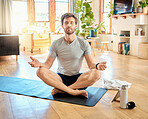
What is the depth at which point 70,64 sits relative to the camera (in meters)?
2.54

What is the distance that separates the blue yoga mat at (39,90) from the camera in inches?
93.6

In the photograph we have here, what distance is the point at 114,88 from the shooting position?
2875 millimetres

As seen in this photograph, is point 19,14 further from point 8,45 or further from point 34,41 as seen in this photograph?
point 8,45

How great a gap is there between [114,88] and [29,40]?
15.4 feet

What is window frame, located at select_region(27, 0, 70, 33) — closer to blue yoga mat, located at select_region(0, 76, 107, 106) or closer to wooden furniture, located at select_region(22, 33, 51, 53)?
wooden furniture, located at select_region(22, 33, 51, 53)

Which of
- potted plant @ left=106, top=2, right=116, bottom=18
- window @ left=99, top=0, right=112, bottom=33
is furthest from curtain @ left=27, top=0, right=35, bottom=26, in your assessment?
potted plant @ left=106, top=2, right=116, bottom=18

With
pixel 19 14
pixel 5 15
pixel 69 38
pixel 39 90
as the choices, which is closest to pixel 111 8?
pixel 19 14

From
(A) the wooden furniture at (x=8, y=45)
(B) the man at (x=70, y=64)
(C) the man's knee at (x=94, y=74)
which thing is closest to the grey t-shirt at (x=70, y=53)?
(B) the man at (x=70, y=64)

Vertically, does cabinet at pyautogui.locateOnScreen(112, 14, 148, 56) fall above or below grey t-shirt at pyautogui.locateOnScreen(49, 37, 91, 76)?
above

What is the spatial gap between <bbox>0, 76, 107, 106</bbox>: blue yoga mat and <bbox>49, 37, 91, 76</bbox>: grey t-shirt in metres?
0.34

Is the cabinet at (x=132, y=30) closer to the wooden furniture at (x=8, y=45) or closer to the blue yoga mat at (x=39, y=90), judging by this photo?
the wooden furniture at (x=8, y=45)

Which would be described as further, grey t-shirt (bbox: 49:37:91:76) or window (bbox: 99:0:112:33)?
window (bbox: 99:0:112:33)

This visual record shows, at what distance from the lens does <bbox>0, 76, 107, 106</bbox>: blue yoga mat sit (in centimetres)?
238

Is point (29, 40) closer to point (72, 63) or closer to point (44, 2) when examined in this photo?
point (44, 2)
